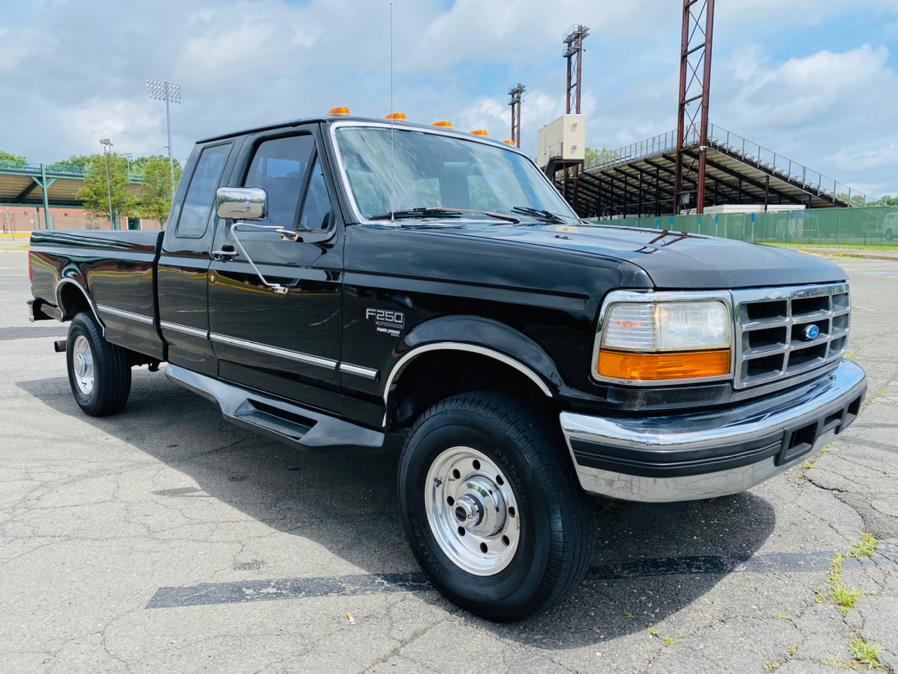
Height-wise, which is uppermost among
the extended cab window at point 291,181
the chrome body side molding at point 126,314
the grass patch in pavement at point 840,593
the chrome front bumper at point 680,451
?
the extended cab window at point 291,181

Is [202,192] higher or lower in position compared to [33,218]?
lower

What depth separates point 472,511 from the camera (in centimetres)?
278

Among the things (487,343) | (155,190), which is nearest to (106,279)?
(487,343)

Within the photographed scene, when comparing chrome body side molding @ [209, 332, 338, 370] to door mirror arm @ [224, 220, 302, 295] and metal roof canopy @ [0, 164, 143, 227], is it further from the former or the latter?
metal roof canopy @ [0, 164, 143, 227]

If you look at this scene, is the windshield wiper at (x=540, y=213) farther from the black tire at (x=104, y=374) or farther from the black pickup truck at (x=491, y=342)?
the black tire at (x=104, y=374)

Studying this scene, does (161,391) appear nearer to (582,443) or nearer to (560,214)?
(560,214)

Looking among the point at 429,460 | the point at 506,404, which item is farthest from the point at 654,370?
the point at 429,460

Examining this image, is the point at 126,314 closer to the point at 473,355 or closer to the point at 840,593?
the point at 473,355

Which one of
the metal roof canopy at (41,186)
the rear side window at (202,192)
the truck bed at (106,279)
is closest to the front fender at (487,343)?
the rear side window at (202,192)

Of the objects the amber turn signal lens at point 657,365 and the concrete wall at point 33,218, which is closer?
the amber turn signal lens at point 657,365

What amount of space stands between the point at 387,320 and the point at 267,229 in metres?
1.08

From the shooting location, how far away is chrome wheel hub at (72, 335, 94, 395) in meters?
5.65

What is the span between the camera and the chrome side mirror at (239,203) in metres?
3.27

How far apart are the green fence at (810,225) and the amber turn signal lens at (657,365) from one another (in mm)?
30551
